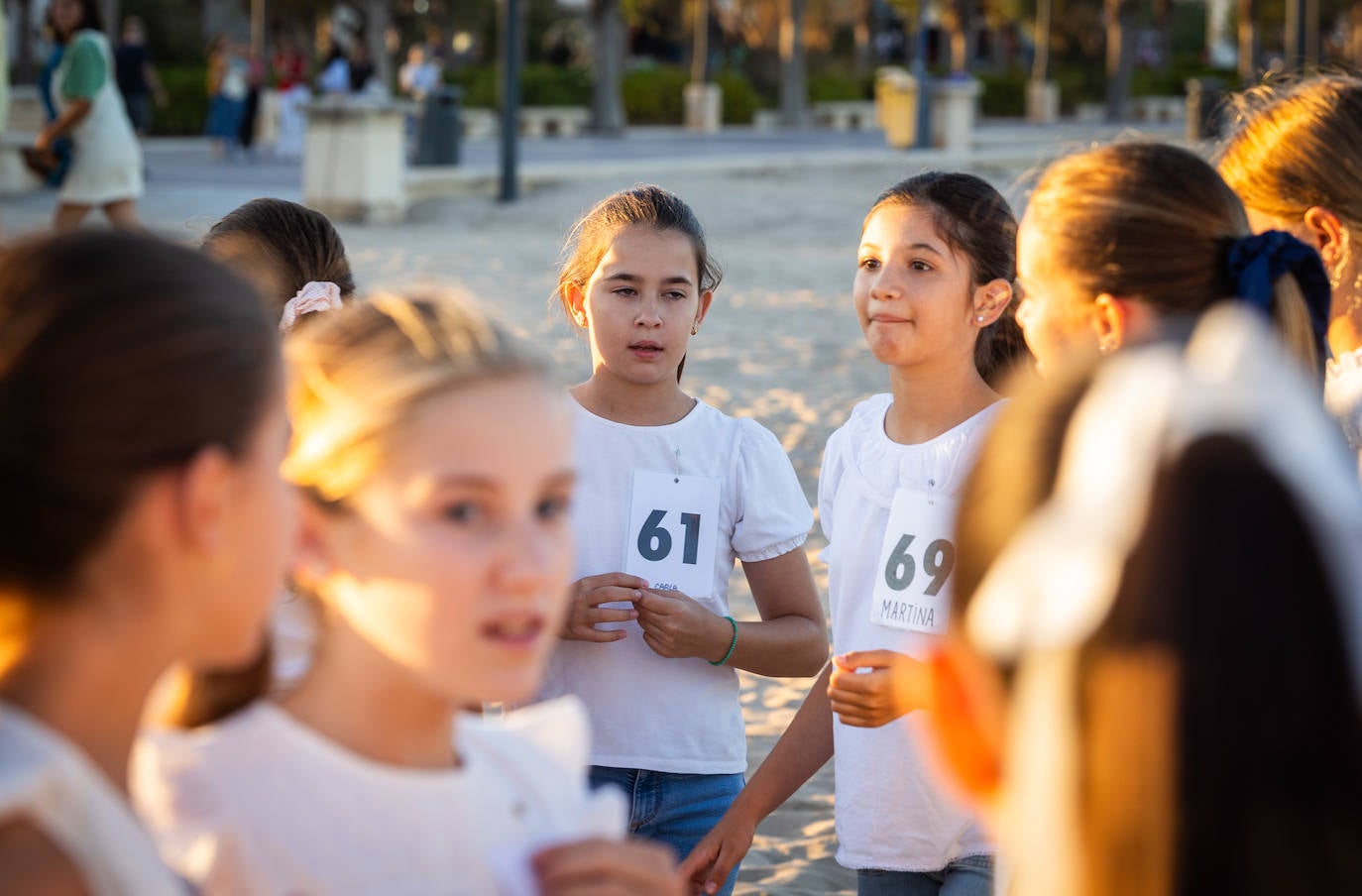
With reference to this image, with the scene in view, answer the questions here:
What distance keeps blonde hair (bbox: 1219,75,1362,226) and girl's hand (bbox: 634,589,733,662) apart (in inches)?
48.3

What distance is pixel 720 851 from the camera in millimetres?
2828

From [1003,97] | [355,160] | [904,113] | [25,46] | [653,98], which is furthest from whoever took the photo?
[1003,97]

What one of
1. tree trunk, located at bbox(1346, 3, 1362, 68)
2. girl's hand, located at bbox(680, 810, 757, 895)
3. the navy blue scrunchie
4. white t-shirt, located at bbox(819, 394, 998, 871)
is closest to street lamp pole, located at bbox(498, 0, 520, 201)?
white t-shirt, located at bbox(819, 394, 998, 871)

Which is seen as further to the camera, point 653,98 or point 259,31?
point 653,98

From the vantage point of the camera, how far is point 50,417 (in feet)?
4.19

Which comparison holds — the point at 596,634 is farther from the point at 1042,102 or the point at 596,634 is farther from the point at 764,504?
the point at 1042,102

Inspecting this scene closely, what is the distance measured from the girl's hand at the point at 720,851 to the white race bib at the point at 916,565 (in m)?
0.44

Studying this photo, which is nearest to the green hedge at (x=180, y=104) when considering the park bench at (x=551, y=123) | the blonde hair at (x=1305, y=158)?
the park bench at (x=551, y=123)

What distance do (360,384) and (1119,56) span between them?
147ft

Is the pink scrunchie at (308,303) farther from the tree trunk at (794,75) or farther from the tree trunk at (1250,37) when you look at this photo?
the tree trunk at (1250,37)

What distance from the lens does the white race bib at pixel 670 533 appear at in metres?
3.03

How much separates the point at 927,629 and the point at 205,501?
167cm

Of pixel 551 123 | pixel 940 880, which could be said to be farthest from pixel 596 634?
pixel 551 123

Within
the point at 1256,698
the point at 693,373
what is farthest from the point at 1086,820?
the point at 693,373
